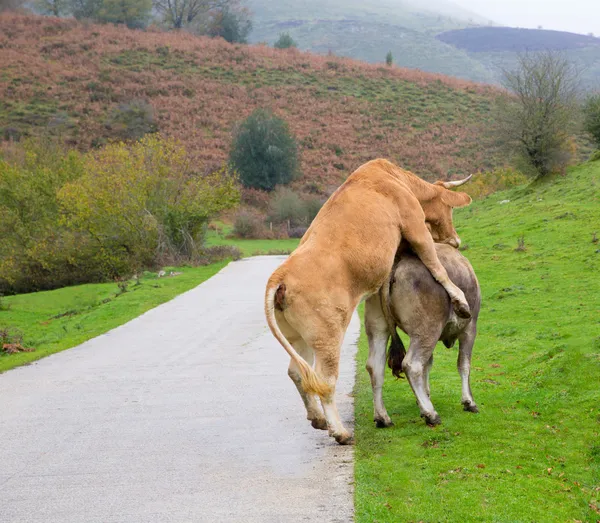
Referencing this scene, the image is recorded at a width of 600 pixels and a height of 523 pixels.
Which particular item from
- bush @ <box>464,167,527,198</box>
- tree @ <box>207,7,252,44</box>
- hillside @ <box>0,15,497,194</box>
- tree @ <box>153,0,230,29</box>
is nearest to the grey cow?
→ bush @ <box>464,167,527,198</box>

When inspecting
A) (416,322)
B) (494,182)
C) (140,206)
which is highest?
(416,322)

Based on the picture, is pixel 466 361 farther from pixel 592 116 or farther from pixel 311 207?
pixel 311 207

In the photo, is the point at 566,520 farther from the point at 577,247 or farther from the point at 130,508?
the point at 577,247

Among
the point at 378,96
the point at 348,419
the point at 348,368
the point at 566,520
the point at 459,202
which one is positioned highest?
the point at 459,202

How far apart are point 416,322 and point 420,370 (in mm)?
516

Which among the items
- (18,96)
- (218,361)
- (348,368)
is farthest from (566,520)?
(18,96)

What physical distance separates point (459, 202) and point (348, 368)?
437 cm

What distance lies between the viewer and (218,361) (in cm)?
1397

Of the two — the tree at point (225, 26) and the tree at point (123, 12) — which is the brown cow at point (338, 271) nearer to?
the tree at point (123, 12)

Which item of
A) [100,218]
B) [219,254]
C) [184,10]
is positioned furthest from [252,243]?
[184,10]

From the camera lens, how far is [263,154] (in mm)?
57094

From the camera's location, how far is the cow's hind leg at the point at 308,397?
25.3 feet

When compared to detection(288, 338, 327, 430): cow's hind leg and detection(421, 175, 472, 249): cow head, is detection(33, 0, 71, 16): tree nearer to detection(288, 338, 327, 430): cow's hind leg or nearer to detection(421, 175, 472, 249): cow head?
detection(421, 175, 472, 249): cow head

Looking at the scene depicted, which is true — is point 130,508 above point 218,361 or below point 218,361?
above
